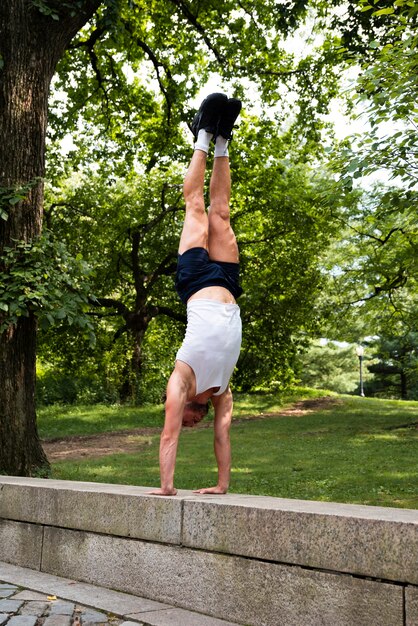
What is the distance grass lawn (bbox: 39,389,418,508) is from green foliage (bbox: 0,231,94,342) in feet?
9.52

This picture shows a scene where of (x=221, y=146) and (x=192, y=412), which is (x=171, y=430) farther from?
(x=221, y=146)

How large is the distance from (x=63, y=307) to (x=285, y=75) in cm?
1255

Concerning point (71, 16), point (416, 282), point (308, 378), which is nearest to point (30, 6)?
point (71, 16)

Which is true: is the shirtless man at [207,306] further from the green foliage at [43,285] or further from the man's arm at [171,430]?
the green foliage at [43,285]

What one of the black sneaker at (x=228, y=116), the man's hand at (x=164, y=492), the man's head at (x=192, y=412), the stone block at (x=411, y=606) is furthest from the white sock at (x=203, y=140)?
the stone block at (x=411, y=606)

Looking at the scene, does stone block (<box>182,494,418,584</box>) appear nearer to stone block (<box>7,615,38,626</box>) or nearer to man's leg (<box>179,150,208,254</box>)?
stone block (<box>7,615,38,626</box>)

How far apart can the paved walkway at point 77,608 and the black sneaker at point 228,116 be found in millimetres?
3320

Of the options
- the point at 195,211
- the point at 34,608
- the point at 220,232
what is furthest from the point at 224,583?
the point at 195,211

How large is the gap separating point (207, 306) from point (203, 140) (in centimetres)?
126

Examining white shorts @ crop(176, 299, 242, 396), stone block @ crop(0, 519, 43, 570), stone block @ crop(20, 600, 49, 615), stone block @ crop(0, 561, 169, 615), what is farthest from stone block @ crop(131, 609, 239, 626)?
stone block @ crop(0, 519, 43, 570)

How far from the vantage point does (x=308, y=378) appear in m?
50.6

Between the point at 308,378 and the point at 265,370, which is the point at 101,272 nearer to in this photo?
the point at 265,370

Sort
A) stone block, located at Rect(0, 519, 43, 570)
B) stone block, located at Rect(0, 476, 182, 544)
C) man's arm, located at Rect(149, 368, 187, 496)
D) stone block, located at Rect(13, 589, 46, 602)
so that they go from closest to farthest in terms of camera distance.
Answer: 1. stone block, located at Rect(0, 476, 182, 544)
2. stone block, located at Rect(13, 589, 46, 602)
3. man's arm, located at Rect(149, 368, 187, 496)
4. stone block, located at Rect(0, 519, 43, 570)

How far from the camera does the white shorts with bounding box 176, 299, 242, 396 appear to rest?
5.20m
